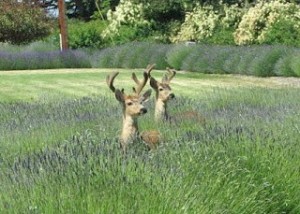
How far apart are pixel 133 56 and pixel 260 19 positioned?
5.95 m

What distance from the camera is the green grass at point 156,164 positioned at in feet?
12.5

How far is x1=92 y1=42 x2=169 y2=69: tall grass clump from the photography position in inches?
845

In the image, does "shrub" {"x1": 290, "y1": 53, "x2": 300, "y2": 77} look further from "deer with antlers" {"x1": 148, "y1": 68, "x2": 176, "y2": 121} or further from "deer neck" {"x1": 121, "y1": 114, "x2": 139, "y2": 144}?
"deer neck" {"x1": 121, "y1": 114, "x2": 139, "y2": 144}

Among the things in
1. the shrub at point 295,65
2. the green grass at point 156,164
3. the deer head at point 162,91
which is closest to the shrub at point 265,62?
the shrub at point 295,65

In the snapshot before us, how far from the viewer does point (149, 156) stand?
475 centimetres

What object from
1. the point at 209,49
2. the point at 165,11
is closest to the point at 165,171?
the point at 209,49

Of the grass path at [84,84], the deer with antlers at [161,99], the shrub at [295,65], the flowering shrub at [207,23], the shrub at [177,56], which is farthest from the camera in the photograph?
the flowering shrub at [207,23]

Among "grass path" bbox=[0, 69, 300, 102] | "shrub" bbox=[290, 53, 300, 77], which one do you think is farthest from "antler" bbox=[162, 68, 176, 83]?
"shrub" bbox=[290, 53, 300, 77]

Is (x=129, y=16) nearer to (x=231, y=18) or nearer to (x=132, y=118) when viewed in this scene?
(x=231, y=18)

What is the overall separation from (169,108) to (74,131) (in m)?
2.05

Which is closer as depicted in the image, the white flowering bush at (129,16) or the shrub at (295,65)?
the shrub at (295,65)

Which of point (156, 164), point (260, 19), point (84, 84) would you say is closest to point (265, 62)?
point (84, 84)

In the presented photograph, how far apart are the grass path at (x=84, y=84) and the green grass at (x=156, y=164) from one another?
18.8 ft

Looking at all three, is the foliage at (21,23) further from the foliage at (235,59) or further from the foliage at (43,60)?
the foliage at (235,59)
